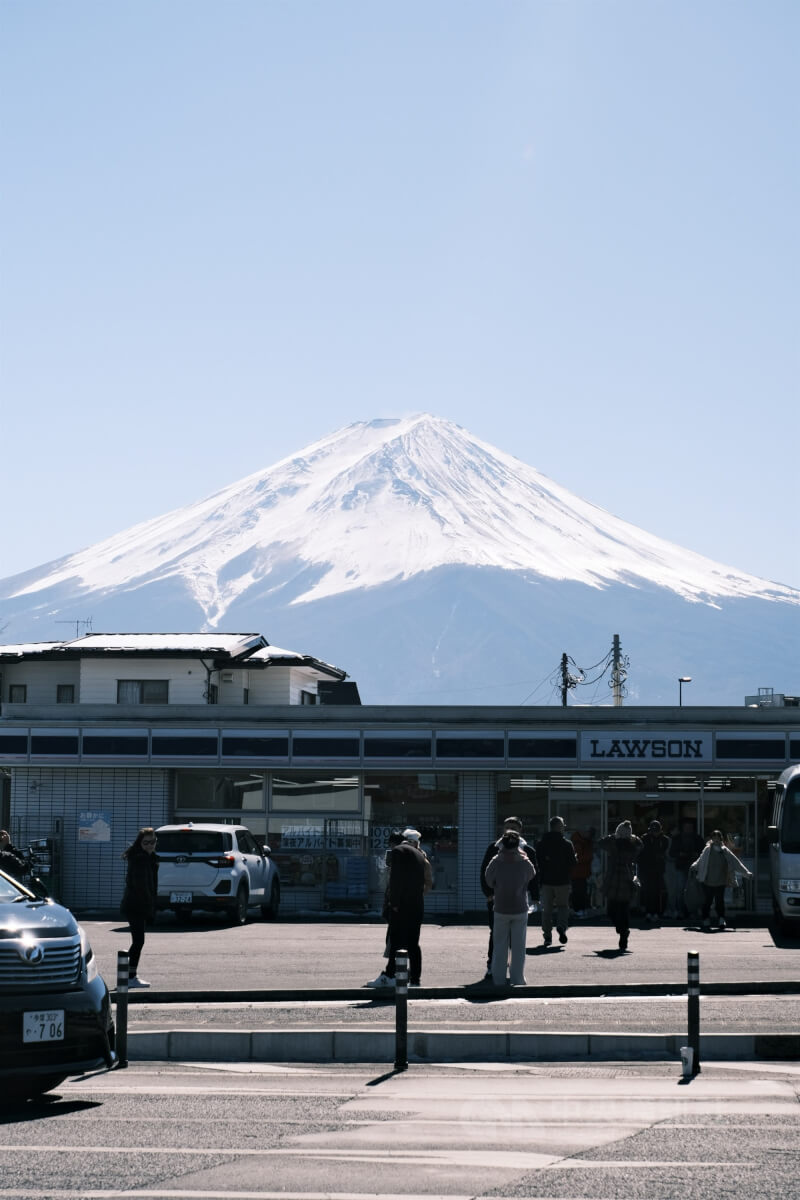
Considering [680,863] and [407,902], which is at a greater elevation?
[407,902]

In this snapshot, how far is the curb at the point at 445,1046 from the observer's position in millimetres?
12633

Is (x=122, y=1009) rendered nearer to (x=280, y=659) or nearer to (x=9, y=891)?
(x=9, y=891)

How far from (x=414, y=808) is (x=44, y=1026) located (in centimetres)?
2346

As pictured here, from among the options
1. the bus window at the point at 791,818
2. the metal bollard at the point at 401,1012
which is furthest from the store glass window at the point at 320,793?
the metal bollard at the point at 401,1012

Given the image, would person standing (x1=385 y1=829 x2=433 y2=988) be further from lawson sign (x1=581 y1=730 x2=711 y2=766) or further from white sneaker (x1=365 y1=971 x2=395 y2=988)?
lawson sign (x1=581 y1=730 x2=711 y2=766)

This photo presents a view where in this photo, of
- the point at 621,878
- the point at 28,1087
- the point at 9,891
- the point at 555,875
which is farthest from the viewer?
the point at 621,878

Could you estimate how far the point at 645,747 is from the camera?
32.8 m

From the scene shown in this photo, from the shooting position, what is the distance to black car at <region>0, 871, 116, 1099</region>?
397 inches

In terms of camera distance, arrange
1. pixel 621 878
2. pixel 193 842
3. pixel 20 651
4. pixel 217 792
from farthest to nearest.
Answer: pixel 20 651 → pixel 217 792 → pixel 193 842 → pixel 621 878

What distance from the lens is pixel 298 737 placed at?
33.5 m

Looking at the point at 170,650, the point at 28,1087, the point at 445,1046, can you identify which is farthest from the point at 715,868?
the point at 170,650

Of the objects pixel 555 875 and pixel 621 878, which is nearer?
pixel 555 875

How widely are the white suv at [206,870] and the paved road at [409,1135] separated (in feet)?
45.6

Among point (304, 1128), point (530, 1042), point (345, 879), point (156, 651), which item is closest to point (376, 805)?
point (345, 879)
